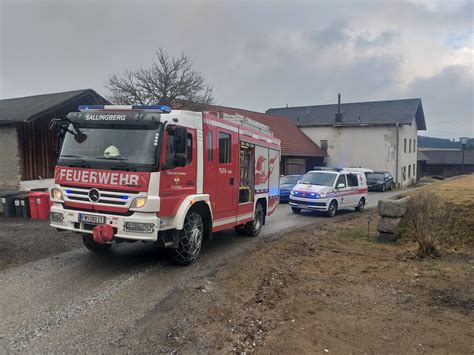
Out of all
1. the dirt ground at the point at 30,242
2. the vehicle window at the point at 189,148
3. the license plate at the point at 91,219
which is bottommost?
the dirt ground at the point at 30,242

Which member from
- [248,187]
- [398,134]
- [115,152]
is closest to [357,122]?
[398,134]

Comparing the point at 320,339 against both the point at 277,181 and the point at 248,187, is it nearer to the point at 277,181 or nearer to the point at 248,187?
the point at 248,187

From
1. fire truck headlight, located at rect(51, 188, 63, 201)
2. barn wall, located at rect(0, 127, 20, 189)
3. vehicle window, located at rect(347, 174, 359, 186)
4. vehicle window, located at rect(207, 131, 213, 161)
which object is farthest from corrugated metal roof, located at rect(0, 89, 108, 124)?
vehicle window, located at rect(347, 174, 359, 186)

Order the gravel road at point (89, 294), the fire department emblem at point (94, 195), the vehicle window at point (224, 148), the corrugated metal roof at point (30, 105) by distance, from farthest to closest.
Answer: the corrugated metal roof at point (30, 105) → the vehicle window at point (224, 148) → the fire department emblem at point (94, 195) → the gravel road at point (89, 294)

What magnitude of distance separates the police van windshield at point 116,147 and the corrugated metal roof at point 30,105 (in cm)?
976

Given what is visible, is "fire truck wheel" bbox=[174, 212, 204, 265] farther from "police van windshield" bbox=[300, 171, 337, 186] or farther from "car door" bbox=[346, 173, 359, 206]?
"car door" bbox=[346, 173, 359, 206]

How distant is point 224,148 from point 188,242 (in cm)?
242

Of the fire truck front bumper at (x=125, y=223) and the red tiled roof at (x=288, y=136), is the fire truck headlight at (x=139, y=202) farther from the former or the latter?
the red tiled roof at (x=288, y=136)

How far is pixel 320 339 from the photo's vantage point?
4.20m

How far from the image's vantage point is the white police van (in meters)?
15.5

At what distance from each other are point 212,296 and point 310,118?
42.4 m

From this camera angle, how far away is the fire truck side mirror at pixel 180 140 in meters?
6.62

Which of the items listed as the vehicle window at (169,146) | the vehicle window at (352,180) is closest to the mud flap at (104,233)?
the vehicle window at (169,146)

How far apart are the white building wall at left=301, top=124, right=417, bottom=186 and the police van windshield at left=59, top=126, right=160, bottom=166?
35973 mm
